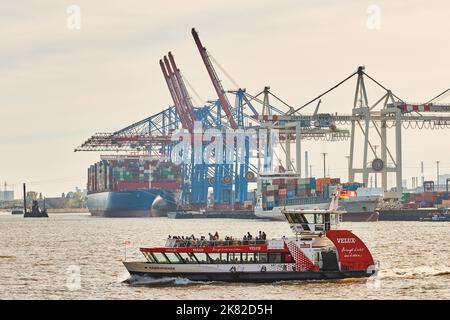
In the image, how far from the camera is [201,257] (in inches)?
2392

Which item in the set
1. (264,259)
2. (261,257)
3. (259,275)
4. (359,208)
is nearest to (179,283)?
(259,275)

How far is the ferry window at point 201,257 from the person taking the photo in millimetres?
60688

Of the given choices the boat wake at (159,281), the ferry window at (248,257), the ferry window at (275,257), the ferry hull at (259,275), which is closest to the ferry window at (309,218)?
the ferry window at (275,257)

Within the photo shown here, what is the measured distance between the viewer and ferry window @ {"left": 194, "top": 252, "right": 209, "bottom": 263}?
2389 inches

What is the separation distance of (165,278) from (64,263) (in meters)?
24.6

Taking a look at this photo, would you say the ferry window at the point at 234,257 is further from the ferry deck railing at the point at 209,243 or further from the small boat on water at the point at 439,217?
the small boat on water at the point at 439,217

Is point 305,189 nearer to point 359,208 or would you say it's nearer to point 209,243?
point 359,208

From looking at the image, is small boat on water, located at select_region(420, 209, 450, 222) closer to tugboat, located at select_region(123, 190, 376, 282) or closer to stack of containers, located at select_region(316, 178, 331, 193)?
stack of containers, located at select_region(316, 178, 331, 193)
